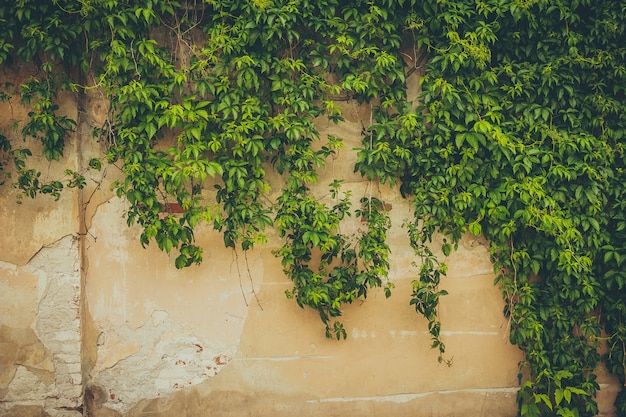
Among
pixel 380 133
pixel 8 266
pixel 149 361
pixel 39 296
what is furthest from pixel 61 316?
pixel 380 133

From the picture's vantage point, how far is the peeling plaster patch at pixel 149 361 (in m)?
3.50

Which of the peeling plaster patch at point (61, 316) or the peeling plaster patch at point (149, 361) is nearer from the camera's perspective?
the peeling plaster patch at point (61, 316)

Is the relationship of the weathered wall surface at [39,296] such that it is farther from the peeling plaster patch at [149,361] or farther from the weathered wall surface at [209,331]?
the peeling plaster patch at [149,361]

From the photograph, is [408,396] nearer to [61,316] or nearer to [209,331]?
[209,331]

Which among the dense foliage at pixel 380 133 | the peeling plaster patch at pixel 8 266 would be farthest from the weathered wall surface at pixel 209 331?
the dense foliage at pixel 380 133

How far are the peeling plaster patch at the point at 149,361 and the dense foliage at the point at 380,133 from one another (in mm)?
576

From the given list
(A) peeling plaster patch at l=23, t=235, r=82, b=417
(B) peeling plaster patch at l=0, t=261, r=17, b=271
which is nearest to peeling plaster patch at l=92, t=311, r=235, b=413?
(A) peeling plaster patch at l=23, t=235, r=82, b=417

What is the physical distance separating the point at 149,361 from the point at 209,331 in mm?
460

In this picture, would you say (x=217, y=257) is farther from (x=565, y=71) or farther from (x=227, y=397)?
(x=565, y=71)

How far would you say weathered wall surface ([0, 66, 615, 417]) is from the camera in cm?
340

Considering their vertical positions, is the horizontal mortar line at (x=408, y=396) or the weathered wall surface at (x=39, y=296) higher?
the weathered wall surface at (x=39, y=296)

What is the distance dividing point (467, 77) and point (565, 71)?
684 mm

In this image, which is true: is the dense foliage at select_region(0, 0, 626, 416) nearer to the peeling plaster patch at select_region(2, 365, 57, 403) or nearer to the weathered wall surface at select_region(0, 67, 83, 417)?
the weathered wall surface at select_region(0, 67, 83, 417)

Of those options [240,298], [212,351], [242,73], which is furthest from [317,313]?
[242,73]
